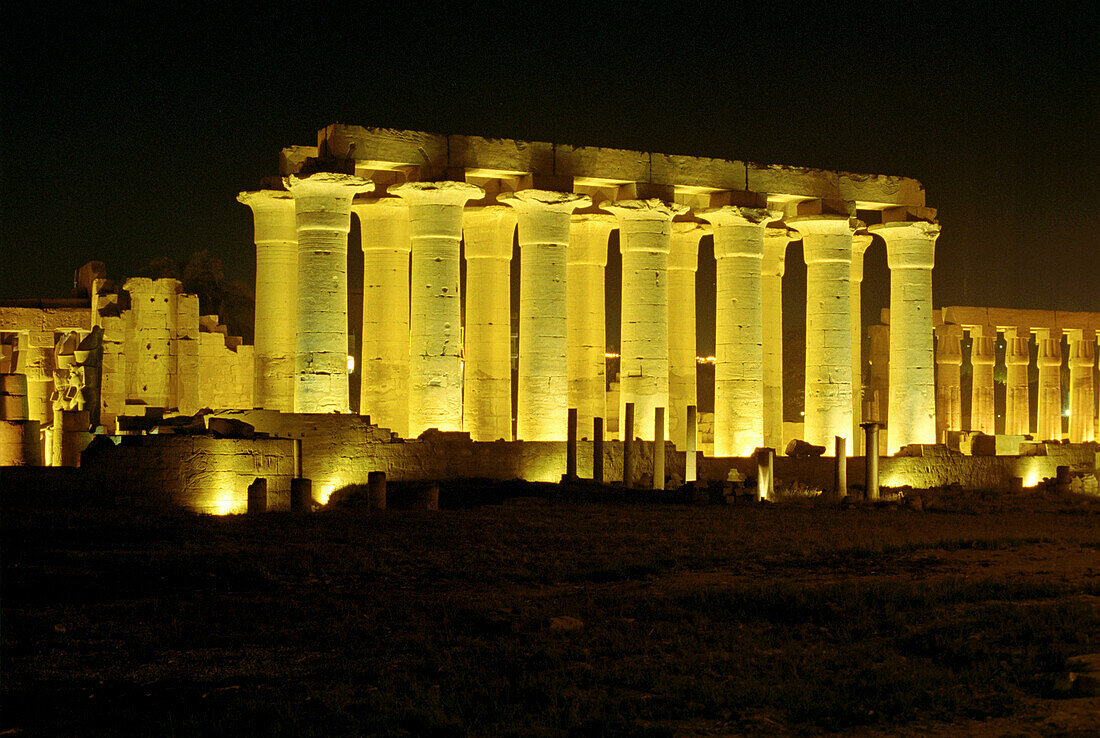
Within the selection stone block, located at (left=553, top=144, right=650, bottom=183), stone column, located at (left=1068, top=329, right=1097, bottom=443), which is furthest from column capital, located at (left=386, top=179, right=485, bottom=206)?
stone column, located at (left=1068, top=329, right=1097, bottom=443)

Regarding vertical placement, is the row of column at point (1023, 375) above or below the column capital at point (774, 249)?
below

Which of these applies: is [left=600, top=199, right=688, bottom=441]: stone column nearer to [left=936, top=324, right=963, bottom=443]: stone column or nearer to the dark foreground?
the dark foreground

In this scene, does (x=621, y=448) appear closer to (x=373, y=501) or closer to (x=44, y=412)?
(x=373, y=501)

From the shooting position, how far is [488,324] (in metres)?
34.6

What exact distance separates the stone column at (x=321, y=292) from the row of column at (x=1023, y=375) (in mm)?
26782

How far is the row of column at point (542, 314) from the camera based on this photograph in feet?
101

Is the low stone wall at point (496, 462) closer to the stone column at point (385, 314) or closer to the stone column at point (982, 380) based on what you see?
the stone column at point (385, 314)

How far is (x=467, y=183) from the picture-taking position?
1240 inches

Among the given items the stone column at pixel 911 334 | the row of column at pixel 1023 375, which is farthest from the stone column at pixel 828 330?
the row of column at pixel 1023 375

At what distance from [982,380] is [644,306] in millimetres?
21615

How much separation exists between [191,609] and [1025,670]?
31.8 ft

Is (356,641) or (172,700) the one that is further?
(356,641)

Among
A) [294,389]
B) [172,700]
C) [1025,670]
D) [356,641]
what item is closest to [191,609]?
[356,641]

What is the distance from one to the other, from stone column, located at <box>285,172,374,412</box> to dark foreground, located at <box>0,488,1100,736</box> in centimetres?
668
